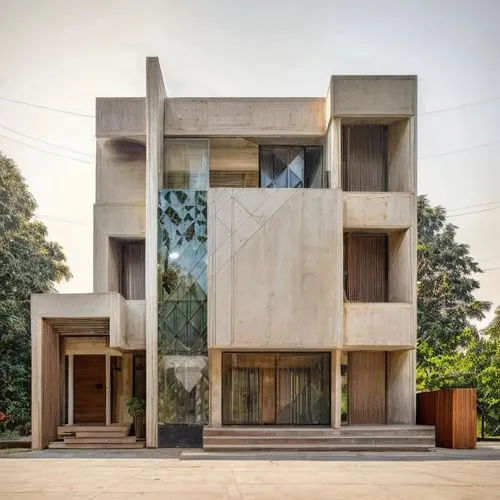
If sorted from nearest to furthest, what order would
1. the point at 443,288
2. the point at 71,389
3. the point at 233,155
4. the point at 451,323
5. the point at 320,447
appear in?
the point at 320,447, the point at 233,155, the point at 71,389, the point at 451,323, the point at 443,288

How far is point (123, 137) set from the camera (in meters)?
19.1

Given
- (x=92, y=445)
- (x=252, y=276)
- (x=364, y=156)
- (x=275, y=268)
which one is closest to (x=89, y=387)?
(x=92, y=445)

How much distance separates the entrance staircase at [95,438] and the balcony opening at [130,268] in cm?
394

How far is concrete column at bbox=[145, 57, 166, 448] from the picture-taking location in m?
17.5

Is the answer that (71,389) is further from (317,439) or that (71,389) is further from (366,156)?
(366,156)

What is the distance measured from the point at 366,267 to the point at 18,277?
1277 centimetres

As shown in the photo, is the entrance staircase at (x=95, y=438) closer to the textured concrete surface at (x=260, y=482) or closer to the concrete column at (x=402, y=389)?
the concrete column at (x=402, y=389)

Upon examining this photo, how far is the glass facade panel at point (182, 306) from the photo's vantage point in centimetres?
1761

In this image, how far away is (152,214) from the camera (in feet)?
59.1

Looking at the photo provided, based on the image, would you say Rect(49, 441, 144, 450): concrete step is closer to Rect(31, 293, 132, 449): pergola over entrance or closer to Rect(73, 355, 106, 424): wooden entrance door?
Rect(31, 293, 132, 449): pergola over entrance

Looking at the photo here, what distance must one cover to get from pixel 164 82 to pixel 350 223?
20.9ft

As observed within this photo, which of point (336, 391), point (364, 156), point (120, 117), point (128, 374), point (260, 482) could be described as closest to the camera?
point (260, 482)

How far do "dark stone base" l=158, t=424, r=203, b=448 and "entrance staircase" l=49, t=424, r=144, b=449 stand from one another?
602 mm

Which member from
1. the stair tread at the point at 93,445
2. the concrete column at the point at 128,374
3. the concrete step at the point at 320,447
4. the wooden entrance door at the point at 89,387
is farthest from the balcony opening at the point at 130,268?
the concrete step at the point at 320,447
